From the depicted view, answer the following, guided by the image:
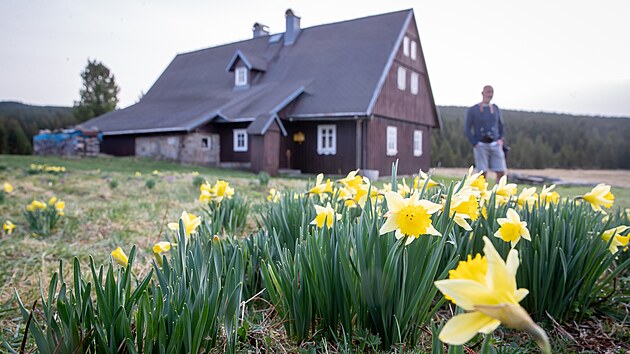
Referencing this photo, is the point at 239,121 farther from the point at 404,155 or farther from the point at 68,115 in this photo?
the point at 68,115

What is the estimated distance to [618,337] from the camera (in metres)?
1.43

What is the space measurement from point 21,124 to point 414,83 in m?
27.7

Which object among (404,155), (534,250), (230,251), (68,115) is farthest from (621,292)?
(68,115)

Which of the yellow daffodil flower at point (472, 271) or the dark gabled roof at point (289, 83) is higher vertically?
the dark gabled roof at point (289, 83)

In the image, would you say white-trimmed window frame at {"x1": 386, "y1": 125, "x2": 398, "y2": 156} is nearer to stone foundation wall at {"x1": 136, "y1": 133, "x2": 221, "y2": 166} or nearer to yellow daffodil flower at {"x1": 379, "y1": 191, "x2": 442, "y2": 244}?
stone foundation wall at {"x1": 136, "y1": 133, "x2": 221, "y2": 166}

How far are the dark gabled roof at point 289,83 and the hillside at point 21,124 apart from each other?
8.32 m

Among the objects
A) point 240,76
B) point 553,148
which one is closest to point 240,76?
point 240,76

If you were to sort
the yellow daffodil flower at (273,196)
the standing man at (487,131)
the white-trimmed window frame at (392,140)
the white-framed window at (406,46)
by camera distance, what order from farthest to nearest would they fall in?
the white-framed window at (406,46)
the white-trimmed window frame at (392,140)
the standing man at (487,131)
the yellow daffodil flower at (273,196)

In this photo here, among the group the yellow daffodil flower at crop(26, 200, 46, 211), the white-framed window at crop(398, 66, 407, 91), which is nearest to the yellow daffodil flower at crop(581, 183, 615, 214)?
the yellow daffodil flower at crop(26, 200, 46, 211)

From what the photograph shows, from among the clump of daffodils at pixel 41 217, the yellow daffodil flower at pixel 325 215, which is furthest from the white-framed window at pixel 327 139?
the yellow daffodil flower at pixel 325 215

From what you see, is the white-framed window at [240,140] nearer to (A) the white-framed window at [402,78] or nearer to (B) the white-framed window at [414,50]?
(A) the white-framed window at [402,78]

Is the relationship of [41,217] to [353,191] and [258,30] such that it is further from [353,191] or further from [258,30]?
[258,30]

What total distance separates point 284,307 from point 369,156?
546 inches

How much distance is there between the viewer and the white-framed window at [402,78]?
1634 centimetres
